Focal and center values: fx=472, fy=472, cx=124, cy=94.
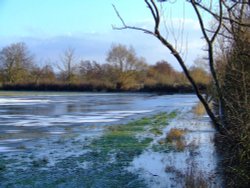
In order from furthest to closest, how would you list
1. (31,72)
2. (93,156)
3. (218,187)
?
(31,72) → (93,156) → (218,187)

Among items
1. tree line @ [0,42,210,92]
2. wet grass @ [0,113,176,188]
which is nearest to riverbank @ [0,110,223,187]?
wet grass @ [0,113,176,188]

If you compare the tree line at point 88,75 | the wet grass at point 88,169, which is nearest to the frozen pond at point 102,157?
the wet grass at point 88,169

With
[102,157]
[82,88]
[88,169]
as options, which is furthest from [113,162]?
[82,88]

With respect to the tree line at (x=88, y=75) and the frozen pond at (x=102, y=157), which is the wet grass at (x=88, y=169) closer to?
the frozen pond at (x=102, y=157)

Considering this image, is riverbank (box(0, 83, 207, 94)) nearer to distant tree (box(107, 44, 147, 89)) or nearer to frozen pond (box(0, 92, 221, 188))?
distant tree (box(107, 44, 147, 89))

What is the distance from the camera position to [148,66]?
105 metres

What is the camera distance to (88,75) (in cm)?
10462

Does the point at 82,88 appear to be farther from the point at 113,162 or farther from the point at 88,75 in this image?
the point at 113,162

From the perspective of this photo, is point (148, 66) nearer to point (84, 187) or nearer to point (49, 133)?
point (49, 133)

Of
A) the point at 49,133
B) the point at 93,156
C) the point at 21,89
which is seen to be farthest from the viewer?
the point at 21,89

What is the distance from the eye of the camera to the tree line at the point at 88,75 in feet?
306

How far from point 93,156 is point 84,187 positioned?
399 cm

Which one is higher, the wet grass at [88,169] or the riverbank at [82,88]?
the riverbank at [82,88]

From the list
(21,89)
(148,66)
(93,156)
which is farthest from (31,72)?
(93,156)
